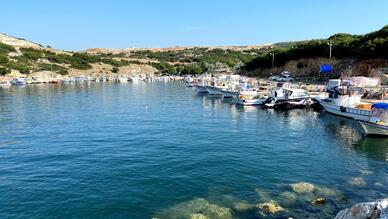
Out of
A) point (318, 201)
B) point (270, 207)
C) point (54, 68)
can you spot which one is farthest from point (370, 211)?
point (54, 68)

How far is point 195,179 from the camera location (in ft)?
68.9

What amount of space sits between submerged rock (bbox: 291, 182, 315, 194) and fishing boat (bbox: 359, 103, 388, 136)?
55.1ft

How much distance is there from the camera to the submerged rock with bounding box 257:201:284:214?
16.3m

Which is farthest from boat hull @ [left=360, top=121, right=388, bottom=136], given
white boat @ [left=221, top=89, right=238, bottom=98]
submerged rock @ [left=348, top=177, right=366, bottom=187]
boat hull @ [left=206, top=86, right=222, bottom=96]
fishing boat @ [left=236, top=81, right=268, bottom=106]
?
boat hull @ [left=206, top=86, right=222, bottom=96]

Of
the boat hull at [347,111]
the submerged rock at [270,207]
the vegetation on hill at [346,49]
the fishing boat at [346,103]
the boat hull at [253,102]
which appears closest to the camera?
the submerged rock at [270,207]

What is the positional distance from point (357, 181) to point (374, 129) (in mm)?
14497

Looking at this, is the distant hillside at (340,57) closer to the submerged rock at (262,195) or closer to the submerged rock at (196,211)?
the submerged rock at (262,195)

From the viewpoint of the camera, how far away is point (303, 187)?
1945 centimetres

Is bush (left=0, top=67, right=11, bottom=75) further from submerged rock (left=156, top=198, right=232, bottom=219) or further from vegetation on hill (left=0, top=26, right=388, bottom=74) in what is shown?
submerged rock (left=156, top=198, right=232, bottom=219)

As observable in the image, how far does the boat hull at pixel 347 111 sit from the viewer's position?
39.8 meters

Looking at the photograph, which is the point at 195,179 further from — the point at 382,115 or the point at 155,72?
the point at 155,72

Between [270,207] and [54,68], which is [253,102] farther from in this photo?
[54,68]

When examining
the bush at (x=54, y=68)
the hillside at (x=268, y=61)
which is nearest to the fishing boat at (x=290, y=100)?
the hillside at (x=268, y=61)

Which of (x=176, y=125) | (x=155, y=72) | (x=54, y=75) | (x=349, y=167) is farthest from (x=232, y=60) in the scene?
(x=349, y=167)
